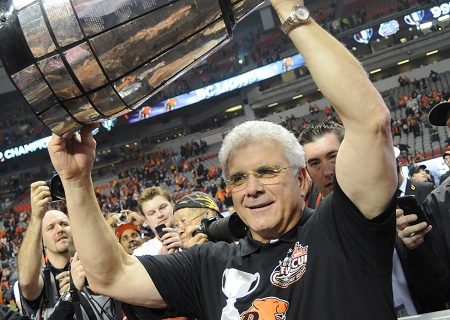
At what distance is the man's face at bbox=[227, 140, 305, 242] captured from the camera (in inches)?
49.2

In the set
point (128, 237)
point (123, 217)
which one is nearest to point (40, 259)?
point (128, 237)

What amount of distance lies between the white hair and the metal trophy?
36cm

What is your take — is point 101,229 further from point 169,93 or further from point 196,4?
point 169,93

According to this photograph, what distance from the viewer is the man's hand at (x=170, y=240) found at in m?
1.97

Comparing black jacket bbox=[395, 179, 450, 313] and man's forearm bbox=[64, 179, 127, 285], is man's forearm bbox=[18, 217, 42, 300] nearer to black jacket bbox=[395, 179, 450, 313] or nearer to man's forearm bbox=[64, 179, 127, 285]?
man's forearm bbox=[64, 179, 127, 285]

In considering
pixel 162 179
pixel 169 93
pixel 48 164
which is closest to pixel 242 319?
pixel 162 179

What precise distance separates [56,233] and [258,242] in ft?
5.69

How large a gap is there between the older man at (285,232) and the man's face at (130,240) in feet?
5.02

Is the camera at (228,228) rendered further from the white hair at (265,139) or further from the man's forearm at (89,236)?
the man's forearm at (89,236)

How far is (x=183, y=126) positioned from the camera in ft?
93.2

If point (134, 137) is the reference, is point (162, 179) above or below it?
below

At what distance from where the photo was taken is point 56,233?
2.72 m

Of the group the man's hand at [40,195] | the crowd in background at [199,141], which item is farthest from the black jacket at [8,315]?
the crowd in background at [199,141]

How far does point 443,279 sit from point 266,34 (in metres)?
27.4
